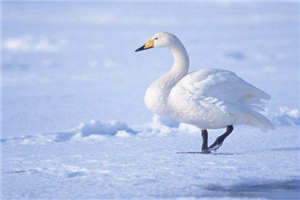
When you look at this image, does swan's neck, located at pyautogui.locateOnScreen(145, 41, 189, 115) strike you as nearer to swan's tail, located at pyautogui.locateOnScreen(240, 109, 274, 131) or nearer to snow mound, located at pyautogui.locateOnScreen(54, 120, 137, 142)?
swan's tail, located at pyautogui.locateOnScreen(240, 109, 274, 131)

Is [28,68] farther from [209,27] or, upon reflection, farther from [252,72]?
[209,27]

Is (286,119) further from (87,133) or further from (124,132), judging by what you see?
(87,133)

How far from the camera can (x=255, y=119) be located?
5.10m

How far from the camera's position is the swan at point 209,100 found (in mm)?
4949

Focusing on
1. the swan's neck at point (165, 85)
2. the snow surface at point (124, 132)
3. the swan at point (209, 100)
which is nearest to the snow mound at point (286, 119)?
the snow surface at point (124, 132)

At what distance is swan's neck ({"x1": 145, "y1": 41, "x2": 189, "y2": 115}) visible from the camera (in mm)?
5141

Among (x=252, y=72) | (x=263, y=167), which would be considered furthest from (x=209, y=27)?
(x=263, y=167)

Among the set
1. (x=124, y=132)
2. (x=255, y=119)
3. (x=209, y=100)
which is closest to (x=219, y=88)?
(x=209, y=100)

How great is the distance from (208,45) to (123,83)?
705 cm

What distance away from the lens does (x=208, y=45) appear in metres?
17.7

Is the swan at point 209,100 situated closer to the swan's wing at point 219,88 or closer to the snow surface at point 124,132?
the swan's wing at point 219,88

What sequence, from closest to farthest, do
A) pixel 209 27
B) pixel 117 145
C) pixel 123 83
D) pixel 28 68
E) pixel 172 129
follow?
pixel 117 145
pixel 172 129
pixel 123 83
pixel 28 68
pixel 209 27

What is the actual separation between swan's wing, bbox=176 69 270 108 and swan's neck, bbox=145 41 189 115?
0.14 meters

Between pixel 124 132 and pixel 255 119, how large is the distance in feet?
5.33
